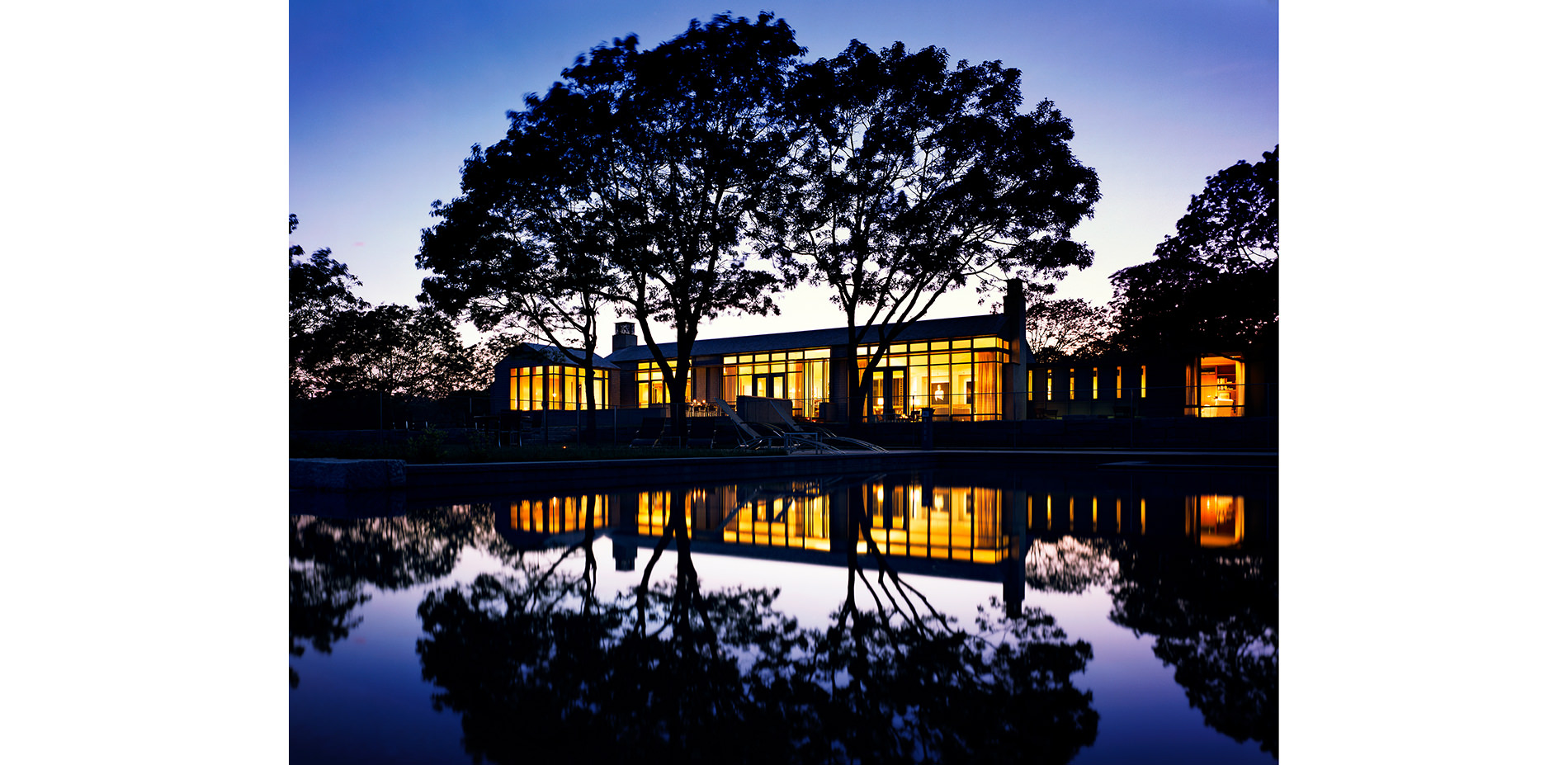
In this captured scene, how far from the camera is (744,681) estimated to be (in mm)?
2607

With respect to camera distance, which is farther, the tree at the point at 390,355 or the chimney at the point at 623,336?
the chimney at the point at 623,336

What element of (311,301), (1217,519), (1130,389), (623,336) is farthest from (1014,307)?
(311,301)

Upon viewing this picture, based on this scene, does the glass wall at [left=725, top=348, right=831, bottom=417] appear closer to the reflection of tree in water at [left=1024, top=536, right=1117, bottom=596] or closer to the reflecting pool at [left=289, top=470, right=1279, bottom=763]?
the reflection of tree in water at [left=1024, top=536, right=1117, bottom=596]

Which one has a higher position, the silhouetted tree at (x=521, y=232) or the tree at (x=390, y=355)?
the silhouetted tree at (x=521, y=232)

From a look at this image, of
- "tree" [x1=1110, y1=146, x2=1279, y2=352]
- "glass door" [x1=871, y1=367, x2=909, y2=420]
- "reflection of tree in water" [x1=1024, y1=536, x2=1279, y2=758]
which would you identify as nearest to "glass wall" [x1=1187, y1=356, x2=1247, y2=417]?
"tree" [x1=1110, y1=146, x2=1279, y2=352]

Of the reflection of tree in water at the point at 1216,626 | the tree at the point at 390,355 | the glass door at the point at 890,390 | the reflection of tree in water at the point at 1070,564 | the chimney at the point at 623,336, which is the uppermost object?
the chimney at the point at 623,336

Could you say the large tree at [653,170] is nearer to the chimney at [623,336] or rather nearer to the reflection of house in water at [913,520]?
the reflection of house in water at [913,520]

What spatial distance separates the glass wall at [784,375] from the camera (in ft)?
96.9

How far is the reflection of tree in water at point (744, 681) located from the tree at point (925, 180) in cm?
1641

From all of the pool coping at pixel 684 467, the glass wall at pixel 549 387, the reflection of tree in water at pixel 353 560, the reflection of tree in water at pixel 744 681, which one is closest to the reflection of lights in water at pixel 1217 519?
the reflection of tree in water at pixel 744 681

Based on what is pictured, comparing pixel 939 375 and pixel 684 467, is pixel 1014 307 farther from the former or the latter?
pixel 684 467

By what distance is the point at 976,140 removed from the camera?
19422 millimetres

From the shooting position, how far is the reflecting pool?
2.13 m
